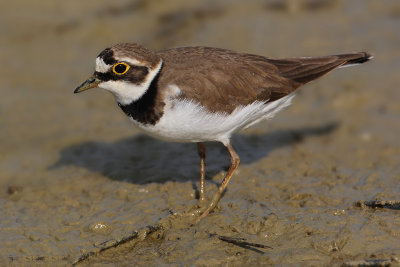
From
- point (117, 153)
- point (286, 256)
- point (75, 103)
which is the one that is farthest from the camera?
point (75, 103)

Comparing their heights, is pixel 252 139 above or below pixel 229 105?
below

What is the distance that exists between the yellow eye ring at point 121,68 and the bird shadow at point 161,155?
184 centimetres

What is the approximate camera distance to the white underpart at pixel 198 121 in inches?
244

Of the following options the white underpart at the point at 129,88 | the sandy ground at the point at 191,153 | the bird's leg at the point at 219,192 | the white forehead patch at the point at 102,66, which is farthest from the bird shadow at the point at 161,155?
the white forehead patch at the point at 102,66

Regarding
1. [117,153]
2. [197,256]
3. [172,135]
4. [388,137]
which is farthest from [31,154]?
[388,137]

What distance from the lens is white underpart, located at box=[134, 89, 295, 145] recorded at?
6.20 m

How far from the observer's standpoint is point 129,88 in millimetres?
6355

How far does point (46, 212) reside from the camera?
7.00 meters

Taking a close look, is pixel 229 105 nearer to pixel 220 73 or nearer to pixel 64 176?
pixel 220 73

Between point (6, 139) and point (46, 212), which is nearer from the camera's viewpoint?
point (46, 212)

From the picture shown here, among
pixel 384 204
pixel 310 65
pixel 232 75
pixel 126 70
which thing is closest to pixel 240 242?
pixel 384 204

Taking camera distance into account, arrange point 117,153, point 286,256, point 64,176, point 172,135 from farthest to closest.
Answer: point 117,153, point 64,176, point 172,135, point 286,256

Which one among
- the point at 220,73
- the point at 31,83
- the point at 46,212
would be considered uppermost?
the point at 220,73

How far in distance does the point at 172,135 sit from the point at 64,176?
227 cm
